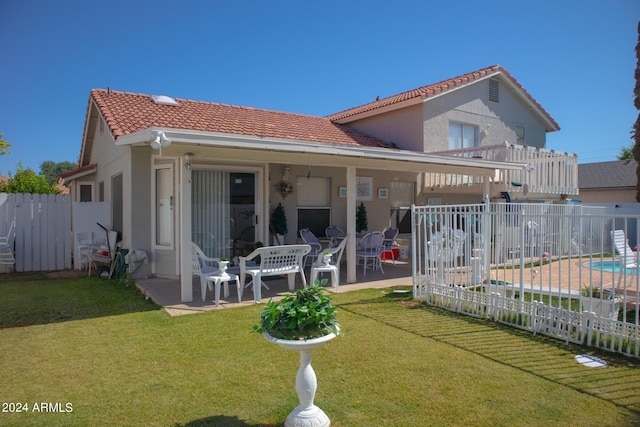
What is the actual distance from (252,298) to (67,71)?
14.0m

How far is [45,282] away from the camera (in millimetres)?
8930

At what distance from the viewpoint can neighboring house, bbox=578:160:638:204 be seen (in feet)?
79.3

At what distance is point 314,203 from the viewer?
11.2 metres

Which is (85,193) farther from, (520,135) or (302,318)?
(520,135)

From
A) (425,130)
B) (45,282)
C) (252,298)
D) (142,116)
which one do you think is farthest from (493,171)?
(45,282)

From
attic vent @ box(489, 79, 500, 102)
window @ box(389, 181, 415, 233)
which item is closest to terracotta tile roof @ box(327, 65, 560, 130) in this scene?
attic vent @ box(489, 79, 500, 102)

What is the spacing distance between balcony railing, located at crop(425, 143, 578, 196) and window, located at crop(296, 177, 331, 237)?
374 centimetres

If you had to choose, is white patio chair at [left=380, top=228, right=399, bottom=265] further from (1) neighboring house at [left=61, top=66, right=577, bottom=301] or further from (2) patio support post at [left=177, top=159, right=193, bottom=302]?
(2) patio support post at [left=177, top=159, right=193, bottom=302]

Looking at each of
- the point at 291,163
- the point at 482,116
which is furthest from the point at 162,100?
the point at 482,116

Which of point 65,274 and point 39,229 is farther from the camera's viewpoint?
point 39,229

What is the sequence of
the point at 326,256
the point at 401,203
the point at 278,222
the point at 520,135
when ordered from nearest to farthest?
the point at 326,256 < the point at 278,222 < the point at 401,203 < the point at 520,135

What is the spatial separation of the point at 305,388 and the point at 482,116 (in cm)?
1431

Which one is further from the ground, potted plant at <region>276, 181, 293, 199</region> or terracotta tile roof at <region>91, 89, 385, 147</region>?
terracotta tile roof at <region>91, 89, 385, 147</region>

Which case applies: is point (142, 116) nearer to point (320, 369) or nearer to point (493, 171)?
point (320, 369)
